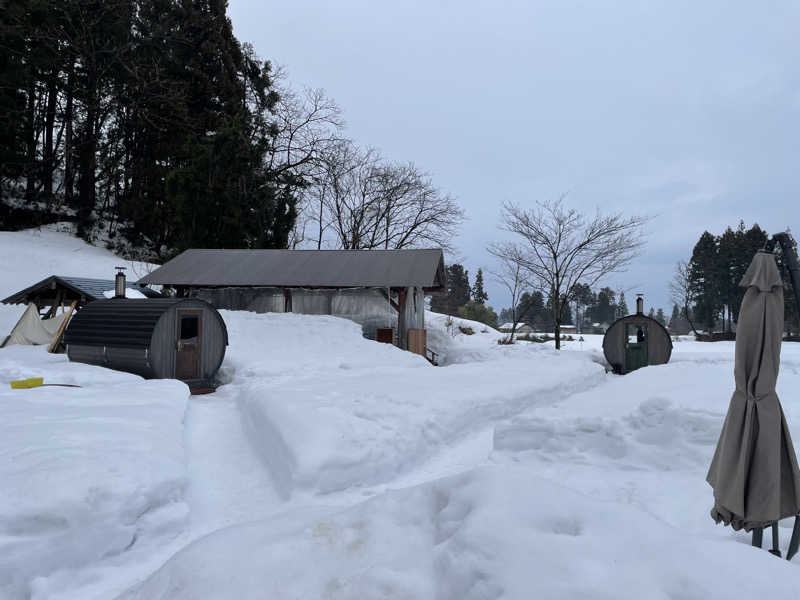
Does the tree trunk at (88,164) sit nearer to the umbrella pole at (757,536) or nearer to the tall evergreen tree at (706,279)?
the umbrella pole at (757,536)

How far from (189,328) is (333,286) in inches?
267

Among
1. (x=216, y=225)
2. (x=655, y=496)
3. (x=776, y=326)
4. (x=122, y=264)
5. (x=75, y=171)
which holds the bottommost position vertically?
(x=655, y=496)

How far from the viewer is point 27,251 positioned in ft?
76.9

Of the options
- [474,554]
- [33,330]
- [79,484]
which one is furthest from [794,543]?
[33,330]

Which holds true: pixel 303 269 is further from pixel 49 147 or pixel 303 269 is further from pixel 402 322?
pixel 49 147

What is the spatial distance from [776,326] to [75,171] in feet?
118

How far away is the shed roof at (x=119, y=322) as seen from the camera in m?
10.3

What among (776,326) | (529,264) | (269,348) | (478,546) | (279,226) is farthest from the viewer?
(279,226)

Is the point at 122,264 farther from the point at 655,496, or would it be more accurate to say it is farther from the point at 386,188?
the point at 655,496

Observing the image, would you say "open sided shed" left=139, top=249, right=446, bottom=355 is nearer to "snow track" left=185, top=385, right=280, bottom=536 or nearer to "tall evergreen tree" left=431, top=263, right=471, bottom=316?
"snow track" left=185, top=385, right=280, bottom=536

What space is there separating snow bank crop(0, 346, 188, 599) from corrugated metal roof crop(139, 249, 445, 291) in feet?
36.6

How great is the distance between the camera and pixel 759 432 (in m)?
3.32

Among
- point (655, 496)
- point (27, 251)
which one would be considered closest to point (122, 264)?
point (27, 251)

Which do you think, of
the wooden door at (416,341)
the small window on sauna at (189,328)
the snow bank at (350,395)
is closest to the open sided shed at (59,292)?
the snow bank at (350,395)
